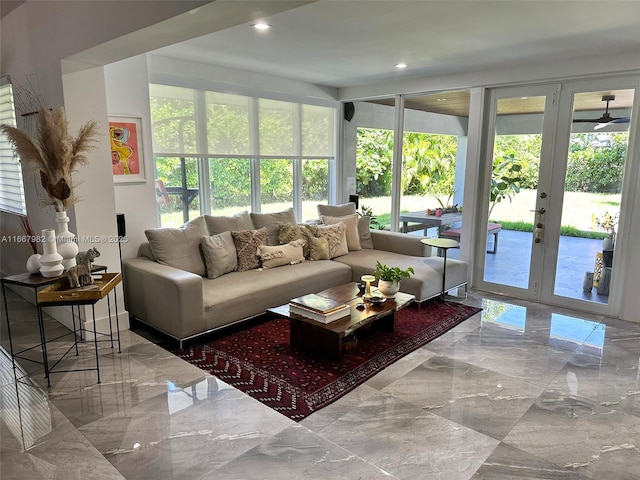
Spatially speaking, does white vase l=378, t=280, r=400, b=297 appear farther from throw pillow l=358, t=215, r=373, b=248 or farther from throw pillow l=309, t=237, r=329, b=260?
throw pillow l=358, t=215, r=373, b=248

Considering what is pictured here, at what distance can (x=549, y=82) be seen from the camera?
14.5 feet

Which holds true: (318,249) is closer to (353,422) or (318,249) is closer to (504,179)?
(504,179)

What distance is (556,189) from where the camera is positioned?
14.7 feet

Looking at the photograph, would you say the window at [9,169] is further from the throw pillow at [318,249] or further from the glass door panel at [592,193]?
the glass door panel at [592,193]

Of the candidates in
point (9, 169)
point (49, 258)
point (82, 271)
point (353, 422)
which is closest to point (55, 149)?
point (49, 258)

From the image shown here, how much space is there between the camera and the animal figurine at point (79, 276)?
2773 mm

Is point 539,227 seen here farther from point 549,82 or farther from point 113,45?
point 113,45

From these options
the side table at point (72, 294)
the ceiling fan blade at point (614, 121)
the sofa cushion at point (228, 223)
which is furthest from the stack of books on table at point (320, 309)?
the ceiling fan blade at point (614, 121)

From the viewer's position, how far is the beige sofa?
11.1ft

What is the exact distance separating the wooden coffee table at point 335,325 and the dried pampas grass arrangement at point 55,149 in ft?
5.68

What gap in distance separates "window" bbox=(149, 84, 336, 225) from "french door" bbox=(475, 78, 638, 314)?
2.26m

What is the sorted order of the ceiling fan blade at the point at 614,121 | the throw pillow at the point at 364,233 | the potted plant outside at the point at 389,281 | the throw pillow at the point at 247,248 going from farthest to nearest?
the throw pillow at the point at 364,233
the throw pillow at the point at 247,248
the ceiling fan blade at the point at 614,121
the potted plant outside at the point at 389,281

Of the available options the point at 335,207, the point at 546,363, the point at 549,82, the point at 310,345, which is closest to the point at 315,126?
the point at 335,207

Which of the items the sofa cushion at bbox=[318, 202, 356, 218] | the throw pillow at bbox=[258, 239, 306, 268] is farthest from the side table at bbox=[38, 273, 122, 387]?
the sofa cushion at bbox=[318, 202, 356, 218]
